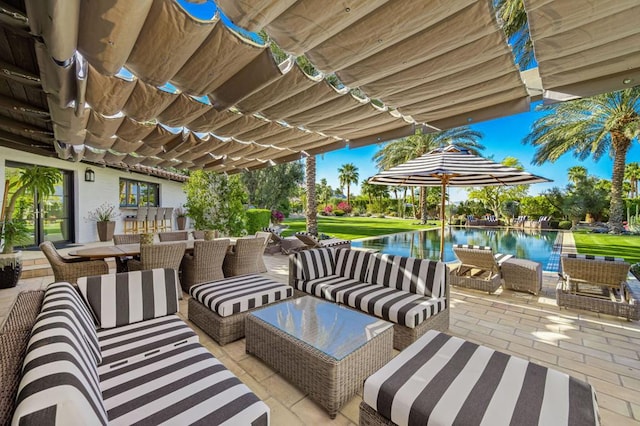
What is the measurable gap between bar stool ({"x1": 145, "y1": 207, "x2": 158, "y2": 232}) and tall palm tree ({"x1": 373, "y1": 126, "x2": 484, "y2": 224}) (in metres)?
12.9

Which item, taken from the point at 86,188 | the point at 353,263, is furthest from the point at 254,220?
the point at 353,263

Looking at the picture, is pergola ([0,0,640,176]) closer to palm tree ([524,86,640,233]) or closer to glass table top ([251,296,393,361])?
glass table top ([251,296,393,361])

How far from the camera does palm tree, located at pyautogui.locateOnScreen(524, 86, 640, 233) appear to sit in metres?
11.8

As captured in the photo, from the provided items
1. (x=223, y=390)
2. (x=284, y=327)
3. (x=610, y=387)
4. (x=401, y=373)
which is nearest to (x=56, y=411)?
(x=223, y=390)

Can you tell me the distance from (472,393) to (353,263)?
2.56 metres

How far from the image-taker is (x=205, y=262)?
456 cm

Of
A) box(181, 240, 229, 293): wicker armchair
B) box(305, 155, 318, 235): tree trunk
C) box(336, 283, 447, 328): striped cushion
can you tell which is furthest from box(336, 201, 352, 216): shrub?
box(336, 283, 447, 328): striped cushion

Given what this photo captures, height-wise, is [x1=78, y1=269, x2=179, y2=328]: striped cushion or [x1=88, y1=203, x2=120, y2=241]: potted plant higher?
[x1=88, y1=203, x2=120, y2=241]: potted plant

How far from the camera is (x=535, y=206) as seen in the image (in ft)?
65.6

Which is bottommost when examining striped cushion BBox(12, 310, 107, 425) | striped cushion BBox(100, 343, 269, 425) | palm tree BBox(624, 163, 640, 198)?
striped cushion BBox(100, 343, 269, 425)

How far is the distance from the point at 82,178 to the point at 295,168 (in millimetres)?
10149

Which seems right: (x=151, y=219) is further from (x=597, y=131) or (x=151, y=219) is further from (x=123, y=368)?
(x=597, y=131)

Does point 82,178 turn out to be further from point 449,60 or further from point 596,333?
point 596,333

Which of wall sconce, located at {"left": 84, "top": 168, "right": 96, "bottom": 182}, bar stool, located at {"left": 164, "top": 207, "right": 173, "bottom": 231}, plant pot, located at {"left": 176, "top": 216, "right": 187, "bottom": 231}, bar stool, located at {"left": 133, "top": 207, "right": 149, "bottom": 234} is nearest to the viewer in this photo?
wall sconce, located at {"left": 84, "top": 168, "right": 96, "bottom": 182}
